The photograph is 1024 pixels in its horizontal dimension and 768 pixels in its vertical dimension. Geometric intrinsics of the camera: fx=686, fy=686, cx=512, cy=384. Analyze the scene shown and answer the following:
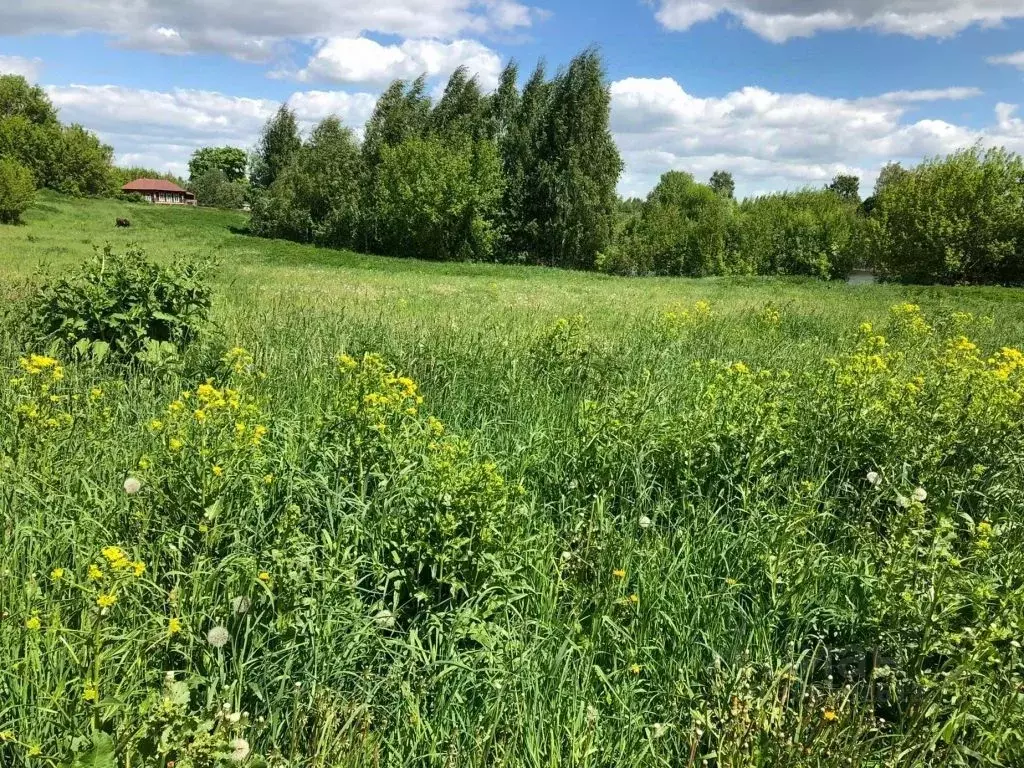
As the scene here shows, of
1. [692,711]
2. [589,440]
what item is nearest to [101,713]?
[692,711]

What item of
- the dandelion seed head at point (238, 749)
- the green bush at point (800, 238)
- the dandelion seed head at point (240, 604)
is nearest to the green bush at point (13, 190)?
the dandelion seed head at point (240, 604)

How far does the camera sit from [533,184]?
156 ft

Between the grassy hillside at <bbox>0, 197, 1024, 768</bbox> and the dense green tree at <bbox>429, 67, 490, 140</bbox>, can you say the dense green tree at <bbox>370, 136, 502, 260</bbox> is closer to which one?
the dense green tree at <bbox>429, 67, 490, 140</bbox>

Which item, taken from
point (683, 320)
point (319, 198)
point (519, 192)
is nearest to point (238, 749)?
point (683, 320)

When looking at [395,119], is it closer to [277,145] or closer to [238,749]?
[277,145]

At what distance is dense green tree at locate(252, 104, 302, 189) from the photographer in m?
58.5

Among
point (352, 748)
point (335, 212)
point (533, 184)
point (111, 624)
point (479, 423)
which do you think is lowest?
point (352, 748)

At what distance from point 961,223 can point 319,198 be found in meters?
42.1

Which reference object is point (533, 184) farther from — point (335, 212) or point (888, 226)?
point (888, 226)

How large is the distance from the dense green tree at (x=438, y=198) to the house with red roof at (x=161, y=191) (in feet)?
282

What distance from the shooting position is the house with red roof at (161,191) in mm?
116875

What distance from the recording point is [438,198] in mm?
42812

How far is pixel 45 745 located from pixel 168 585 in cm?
100

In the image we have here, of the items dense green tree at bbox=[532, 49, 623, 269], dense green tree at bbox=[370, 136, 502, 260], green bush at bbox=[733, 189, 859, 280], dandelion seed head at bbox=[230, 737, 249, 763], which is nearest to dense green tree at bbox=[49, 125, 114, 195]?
dense green tree at bbox=[370, 136, 502, 260]
